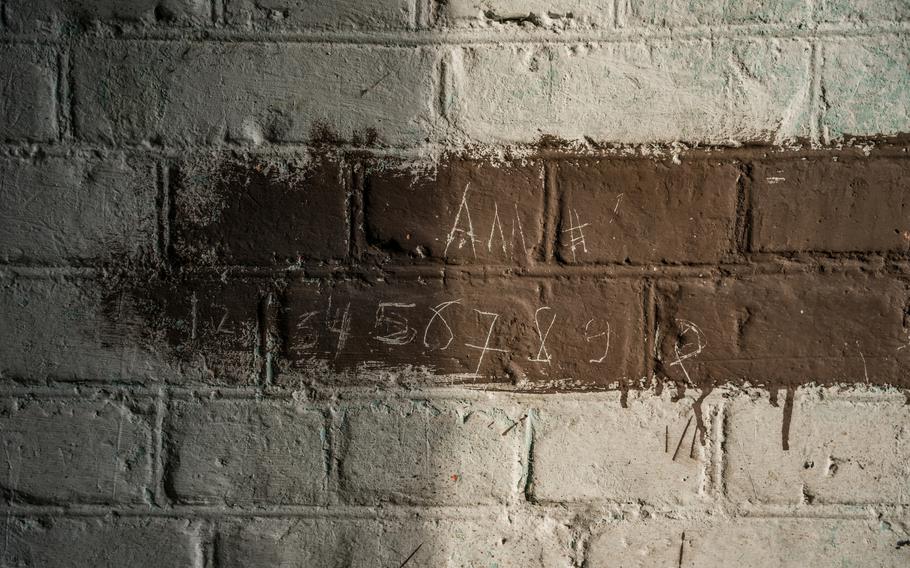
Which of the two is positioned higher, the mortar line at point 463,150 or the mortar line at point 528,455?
the mortar line at point 463,150

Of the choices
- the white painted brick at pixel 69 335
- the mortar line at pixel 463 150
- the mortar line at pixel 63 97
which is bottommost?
the white painted brick at pixel 69 335

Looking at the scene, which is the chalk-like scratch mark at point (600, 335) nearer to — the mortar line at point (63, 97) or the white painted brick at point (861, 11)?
the white painted brick at point (861, 11)

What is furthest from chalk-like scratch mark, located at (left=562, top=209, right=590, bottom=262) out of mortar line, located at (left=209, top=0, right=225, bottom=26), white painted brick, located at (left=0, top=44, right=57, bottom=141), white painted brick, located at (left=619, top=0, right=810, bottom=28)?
white painted brick, located at (left=0, top=44, right=57, bottom=141)

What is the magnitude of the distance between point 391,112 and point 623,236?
29.3 inches

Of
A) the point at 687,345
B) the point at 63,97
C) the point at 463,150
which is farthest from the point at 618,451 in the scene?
the point at 63,97

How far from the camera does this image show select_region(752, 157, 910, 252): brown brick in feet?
5.38

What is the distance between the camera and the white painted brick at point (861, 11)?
5.35ft

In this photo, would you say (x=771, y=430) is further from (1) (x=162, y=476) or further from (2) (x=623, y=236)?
(1) (x=162, y=476)

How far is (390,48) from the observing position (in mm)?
1657

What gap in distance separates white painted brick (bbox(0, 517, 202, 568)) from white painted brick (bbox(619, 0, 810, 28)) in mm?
1942

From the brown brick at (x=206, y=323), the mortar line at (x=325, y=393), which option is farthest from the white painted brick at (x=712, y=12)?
the brown brick at (x=206, y=323)

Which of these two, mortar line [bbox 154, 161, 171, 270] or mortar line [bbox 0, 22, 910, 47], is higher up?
mortar line [bbox 0, 22, 910, 47]

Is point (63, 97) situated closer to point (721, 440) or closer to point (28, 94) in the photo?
point (28, 94)

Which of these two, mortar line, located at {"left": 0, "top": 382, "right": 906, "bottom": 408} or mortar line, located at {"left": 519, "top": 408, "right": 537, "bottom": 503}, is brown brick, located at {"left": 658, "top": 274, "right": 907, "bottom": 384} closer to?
mortar line, located at {"left": 0, "top": 382, "right": 906, "bottom": 408}
